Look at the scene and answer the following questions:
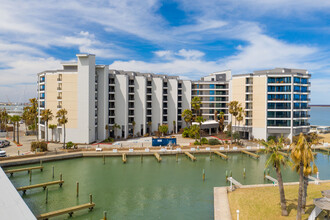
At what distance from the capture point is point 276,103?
2692 inches

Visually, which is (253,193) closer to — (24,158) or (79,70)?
(24,158)

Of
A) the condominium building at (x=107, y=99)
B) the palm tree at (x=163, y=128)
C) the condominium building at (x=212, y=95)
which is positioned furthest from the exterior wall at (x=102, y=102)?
the condominium building at (x=212, y=95)

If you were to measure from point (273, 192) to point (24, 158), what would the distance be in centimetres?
4782

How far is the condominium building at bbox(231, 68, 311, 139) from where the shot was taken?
223 ft

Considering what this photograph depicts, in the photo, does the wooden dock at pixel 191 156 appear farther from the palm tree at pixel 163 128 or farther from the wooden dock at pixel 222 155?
the palm tree at pixel 163 128

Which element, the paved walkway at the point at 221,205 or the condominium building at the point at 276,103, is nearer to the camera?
the paved walkway at the point at 221,205

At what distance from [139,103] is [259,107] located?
38.7 m

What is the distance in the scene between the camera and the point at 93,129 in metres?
65.9

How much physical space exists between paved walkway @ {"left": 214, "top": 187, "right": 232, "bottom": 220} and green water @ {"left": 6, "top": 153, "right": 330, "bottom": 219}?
1.79 metres

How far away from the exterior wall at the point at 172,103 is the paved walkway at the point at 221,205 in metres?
53.5

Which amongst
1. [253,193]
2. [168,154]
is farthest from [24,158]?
[253,193]

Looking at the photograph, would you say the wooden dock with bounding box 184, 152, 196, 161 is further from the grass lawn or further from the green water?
the grass lawn

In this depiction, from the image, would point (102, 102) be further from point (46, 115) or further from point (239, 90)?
point (239, 90)

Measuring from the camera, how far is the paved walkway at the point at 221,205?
22.8m
